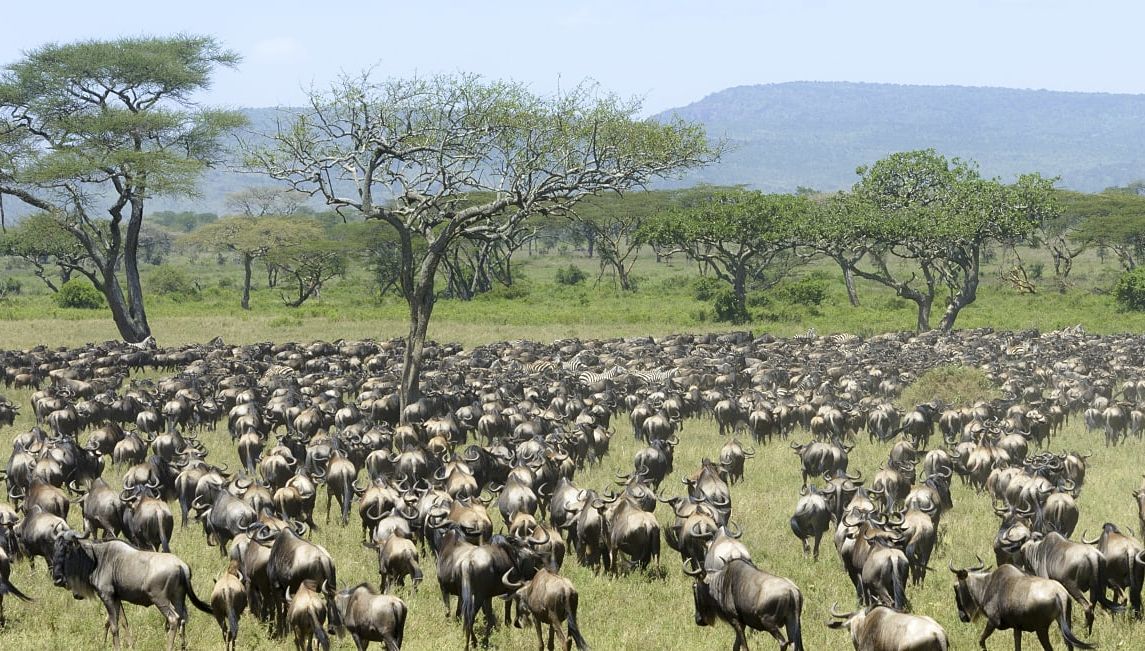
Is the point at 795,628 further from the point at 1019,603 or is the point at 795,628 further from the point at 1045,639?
the point at 1045,639

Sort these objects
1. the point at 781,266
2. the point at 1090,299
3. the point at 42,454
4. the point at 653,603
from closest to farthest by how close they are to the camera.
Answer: the point at 653,603 < the point at 42,454 < the point at 1090,299 < the point at 781,266

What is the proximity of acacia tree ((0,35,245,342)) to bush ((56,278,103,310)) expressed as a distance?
17399 mm

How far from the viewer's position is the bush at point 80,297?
5859cm

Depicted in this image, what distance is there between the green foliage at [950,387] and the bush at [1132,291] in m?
28.1

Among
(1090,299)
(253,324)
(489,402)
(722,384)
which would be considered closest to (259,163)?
(489,402)

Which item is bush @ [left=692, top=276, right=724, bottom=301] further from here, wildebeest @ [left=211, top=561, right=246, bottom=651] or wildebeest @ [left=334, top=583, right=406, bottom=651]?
wildebeest @ [left=334, top=583, right=406, bottom=651]

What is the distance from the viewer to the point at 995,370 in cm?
2678

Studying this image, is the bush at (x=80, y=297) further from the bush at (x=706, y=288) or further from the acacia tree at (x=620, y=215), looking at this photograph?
the bush at (x=706, y=288)

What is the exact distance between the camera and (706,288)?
5928 cm

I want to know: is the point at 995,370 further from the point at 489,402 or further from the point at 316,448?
the point at 316,448

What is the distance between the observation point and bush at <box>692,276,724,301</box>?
59250 mm

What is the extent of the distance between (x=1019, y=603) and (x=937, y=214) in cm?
3488

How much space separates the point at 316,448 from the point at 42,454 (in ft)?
12.3

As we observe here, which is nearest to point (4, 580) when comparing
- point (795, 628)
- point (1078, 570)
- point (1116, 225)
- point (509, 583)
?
point (509, 583)
